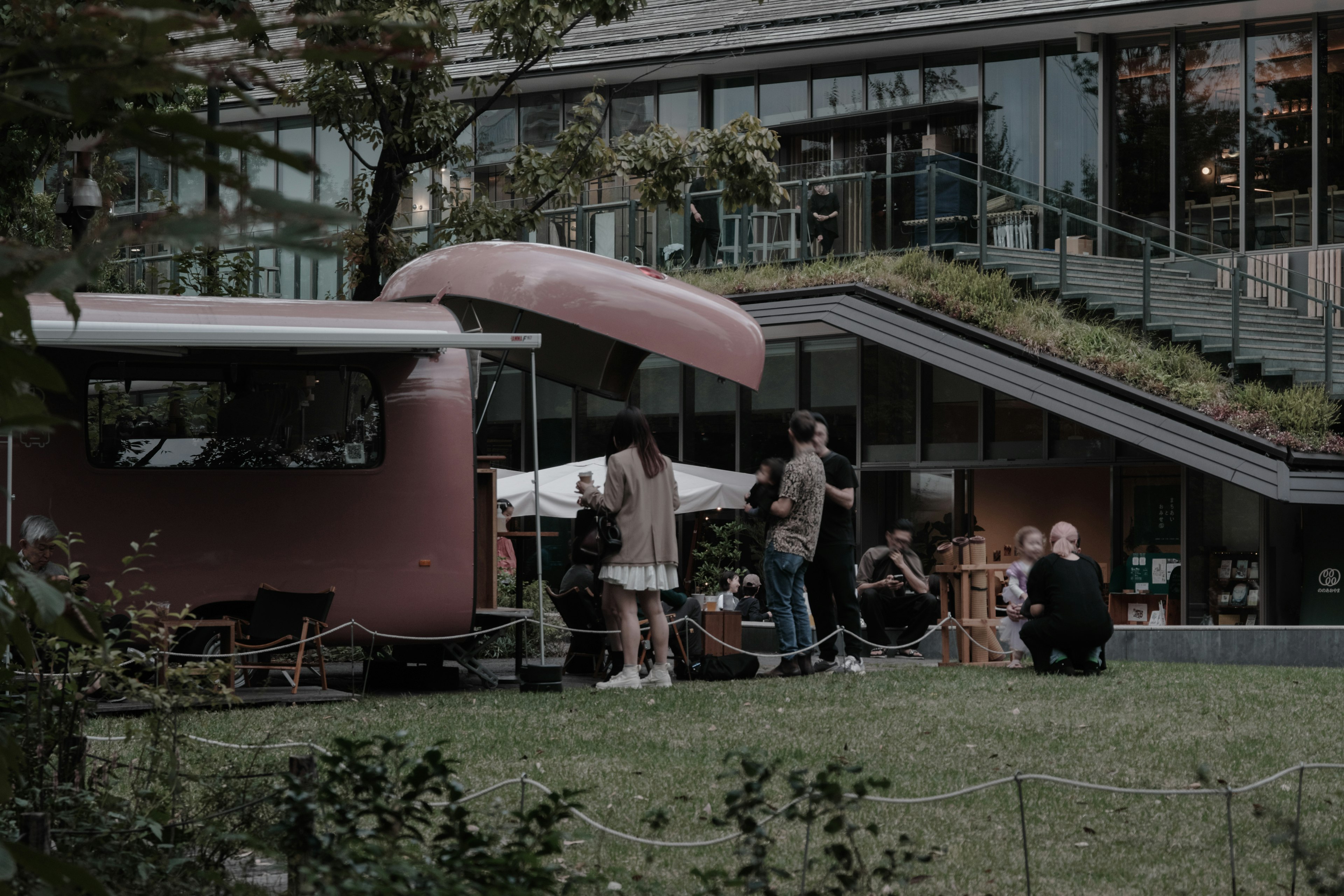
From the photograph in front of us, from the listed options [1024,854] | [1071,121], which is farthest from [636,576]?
[1071,121]

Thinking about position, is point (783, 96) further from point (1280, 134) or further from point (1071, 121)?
point (1280, 134)

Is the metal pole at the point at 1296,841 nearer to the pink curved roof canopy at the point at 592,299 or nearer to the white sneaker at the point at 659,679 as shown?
the white sneaker at the point at 659,679

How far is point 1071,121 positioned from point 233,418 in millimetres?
15528

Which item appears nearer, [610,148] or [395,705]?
[395,705]

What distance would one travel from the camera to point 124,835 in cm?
449

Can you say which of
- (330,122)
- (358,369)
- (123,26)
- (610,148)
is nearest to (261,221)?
(123,26)

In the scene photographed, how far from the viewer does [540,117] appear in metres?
26.1

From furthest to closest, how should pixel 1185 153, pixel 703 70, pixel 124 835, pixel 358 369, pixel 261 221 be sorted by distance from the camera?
1. pixel 703 70
2. pixel 1185 153
3. pixel 358 369
4. pixel 124 835
5. pixel 261 221

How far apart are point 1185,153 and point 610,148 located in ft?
31.5

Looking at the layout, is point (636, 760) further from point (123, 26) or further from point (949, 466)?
point (949, 466)

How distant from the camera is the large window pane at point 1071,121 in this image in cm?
2203

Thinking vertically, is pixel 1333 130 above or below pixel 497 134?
below

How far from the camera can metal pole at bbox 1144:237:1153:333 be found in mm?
17141

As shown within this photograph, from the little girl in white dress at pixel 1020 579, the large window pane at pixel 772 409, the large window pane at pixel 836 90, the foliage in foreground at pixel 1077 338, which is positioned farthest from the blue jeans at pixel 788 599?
the large window pane at pixel 836 90
